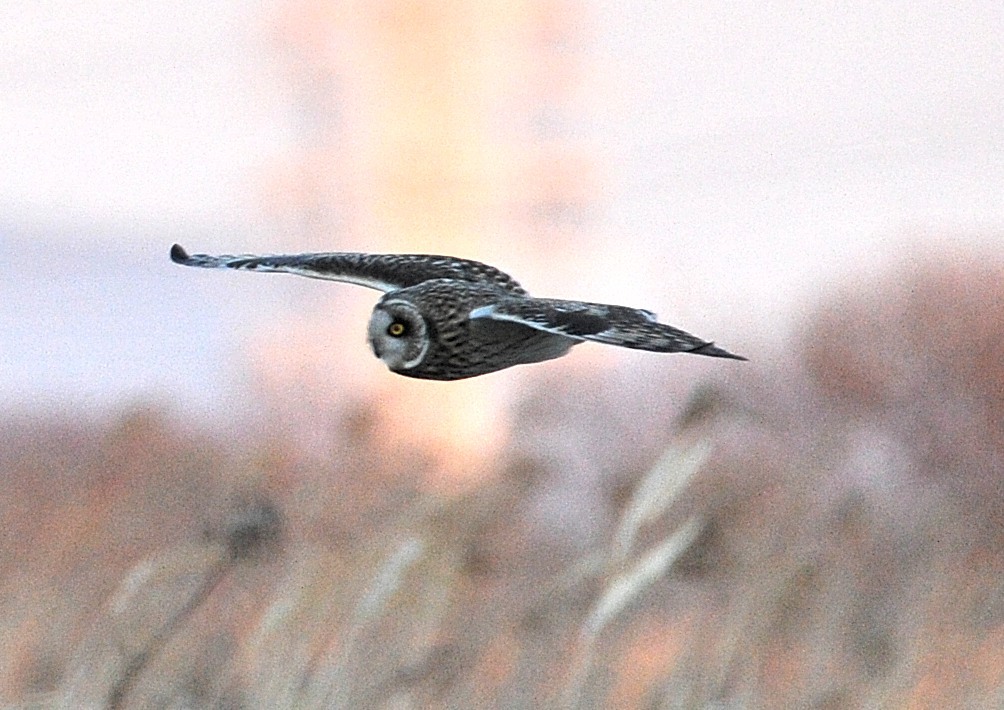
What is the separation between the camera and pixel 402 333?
330 centimetres

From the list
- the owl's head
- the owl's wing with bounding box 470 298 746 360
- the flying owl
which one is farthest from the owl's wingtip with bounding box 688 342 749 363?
the owl's head

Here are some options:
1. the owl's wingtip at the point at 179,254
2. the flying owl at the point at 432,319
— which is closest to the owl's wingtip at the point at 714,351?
the flying owl at the point at 432,319

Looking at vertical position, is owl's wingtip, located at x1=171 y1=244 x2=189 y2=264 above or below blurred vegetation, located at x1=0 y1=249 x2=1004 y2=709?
above

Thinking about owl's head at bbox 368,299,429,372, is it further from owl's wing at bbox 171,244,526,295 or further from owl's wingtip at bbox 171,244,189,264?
owl's wingtip at bbox 171,244,189,264

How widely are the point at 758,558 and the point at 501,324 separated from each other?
831mm

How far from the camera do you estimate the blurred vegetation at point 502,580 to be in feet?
7.87

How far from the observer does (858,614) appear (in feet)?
10.6

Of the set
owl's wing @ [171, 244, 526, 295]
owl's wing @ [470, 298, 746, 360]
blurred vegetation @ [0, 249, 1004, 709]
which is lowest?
blurred vegetation @ [0, 249, 1004, 709]

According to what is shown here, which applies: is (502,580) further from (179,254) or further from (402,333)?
(179,254)

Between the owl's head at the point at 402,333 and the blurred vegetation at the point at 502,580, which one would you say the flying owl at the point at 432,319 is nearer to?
the owl's head at the point at 402,333

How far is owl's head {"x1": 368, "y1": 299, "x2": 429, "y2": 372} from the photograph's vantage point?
10.7 feet

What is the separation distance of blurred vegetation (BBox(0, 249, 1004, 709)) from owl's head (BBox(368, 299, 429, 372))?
0.58 feet

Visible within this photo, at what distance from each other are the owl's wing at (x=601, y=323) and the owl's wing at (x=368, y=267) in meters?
0.57

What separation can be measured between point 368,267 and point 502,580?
2.23 feet
